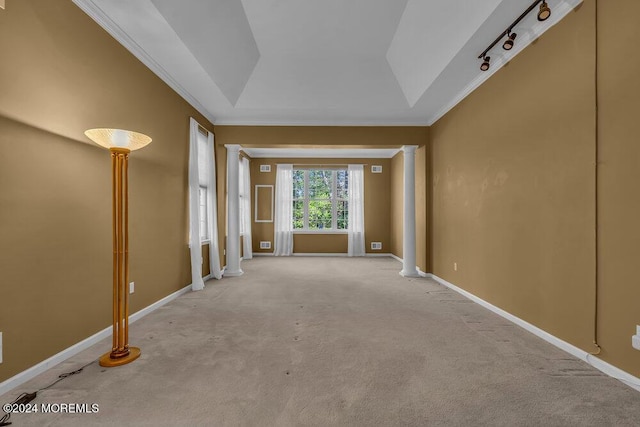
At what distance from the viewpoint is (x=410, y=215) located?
5219 mm

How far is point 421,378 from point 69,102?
327 centimetres

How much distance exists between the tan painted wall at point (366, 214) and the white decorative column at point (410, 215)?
2.58 meters

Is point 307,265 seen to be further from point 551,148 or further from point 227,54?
point 551,148

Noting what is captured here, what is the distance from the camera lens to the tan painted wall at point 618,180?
1792 millimetres

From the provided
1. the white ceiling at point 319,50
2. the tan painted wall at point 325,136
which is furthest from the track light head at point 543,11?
the tan painted wall at point 325,136

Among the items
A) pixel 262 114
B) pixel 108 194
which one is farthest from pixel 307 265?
pixel 108 194

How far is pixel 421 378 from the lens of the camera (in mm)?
1885

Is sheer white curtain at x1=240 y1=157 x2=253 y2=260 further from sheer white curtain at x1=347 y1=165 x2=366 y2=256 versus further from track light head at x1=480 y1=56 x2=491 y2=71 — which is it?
track light head at x1=480 y1=56 x2=491 y2=71

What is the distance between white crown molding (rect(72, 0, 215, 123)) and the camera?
228cm

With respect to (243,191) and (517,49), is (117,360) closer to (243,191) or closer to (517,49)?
(517,49)

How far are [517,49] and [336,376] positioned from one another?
11.1ft

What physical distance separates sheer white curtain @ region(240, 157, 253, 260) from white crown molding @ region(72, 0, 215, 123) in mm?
3241

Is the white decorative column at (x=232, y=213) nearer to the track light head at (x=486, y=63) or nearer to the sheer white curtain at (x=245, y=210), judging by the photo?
the sheer white curtain at (x=245, y=210)

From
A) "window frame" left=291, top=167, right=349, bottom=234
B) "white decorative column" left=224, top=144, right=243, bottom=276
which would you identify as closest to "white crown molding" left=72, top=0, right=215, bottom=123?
"white decorative column" left=224, top=144, right=243, bottom=276
